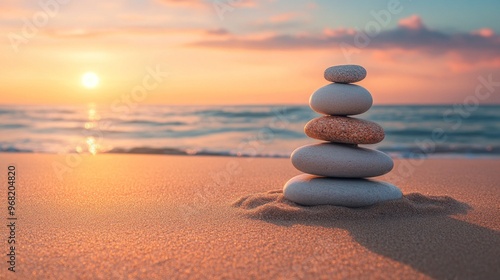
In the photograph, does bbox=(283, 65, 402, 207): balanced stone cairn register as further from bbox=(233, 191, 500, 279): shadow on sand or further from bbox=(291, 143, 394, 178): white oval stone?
bbox=(233, 191, 500, 279): shadow on sand

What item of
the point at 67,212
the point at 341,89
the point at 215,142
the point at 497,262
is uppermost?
→ the point at 215,142

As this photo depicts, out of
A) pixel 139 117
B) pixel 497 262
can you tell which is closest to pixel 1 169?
pixel 497 262

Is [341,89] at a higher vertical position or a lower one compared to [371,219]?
higher

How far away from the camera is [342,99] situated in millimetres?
4926

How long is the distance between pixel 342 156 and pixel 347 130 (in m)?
0.27

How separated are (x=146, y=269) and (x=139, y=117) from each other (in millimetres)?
23429

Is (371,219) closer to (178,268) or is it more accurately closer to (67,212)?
(178,268)

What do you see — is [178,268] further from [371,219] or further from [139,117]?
[139,117]

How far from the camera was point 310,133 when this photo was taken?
516cm

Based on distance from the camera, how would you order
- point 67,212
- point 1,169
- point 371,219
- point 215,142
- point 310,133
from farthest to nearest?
1. point 215,142
2. point 1,169
3. point 310,133
4. point 67,212
5. point 371,219

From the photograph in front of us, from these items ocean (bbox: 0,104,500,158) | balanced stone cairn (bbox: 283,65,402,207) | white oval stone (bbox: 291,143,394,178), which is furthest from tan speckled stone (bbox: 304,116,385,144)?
ocean (bbox: 0,104,500,158)

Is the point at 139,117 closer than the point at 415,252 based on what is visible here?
No

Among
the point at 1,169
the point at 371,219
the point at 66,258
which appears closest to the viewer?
the point at 66,258

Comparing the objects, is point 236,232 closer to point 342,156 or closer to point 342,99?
point 342,156
